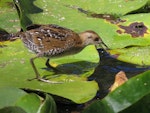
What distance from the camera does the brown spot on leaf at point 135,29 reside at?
4.52m

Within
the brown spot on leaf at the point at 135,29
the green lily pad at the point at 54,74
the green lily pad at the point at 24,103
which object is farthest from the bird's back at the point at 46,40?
the green lily pad at the point at 24,103

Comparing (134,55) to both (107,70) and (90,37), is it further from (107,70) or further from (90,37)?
(90,37)

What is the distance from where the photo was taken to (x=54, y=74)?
3924mm

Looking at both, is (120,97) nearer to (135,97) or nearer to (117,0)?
(135,97)

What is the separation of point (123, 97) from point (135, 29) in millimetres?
2628

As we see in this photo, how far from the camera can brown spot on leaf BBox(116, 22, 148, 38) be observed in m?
4.52

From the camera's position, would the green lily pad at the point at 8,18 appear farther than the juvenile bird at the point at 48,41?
Yes

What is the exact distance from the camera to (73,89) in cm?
347

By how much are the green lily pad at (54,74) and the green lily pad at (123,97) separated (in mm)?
1197

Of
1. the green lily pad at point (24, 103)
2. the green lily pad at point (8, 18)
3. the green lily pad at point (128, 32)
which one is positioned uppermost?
the green lily pad at point (24, 103)

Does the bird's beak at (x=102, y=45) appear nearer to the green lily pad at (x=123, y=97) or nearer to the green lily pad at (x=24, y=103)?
the green lily pad at (x=24, y=103)

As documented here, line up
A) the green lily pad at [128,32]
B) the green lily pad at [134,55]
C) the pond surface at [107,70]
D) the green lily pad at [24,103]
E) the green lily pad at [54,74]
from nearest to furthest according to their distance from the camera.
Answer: the green lily pad at [24,103] → the green lily pad at [54,74] → the pond surface at [107,70] → the green lily pad at [134,55] → the green lily pad at [128,32]

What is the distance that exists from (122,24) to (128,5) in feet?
1.32

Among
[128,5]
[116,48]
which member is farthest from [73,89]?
[128,5]
